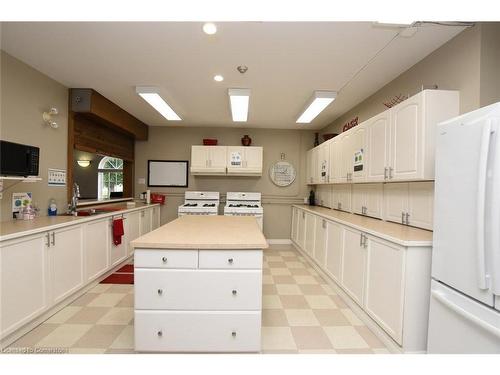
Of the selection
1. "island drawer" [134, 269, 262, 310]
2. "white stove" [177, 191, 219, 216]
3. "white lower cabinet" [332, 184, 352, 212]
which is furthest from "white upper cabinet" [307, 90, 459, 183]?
"white stove" [177, 191, 219, 216]

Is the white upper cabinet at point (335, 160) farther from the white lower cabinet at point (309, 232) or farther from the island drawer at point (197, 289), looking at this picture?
the island drawer at point (197, 289)

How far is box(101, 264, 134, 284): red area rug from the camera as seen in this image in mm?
3082

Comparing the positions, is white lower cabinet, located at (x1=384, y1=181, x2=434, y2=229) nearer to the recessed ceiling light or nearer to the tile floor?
the tile floor

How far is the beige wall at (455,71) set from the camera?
70.9 inches

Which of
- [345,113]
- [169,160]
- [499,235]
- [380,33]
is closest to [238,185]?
[169,160]

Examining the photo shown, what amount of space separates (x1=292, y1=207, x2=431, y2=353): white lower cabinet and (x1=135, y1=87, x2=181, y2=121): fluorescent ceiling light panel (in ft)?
9.44

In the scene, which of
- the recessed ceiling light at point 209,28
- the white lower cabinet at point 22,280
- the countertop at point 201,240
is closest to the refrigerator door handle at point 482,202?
the countertop at point 201,240

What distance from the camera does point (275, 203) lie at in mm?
5332

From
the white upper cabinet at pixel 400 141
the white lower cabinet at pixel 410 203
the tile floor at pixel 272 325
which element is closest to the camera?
the tile floor at pixel 272 325

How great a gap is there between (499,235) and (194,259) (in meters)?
1.65

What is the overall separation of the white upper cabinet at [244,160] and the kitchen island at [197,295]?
10.6ft

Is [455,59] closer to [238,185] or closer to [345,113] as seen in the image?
[345,113]

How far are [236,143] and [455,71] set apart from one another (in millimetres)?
3794

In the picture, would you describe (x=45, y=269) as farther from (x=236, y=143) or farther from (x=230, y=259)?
(x=236, y=143)
